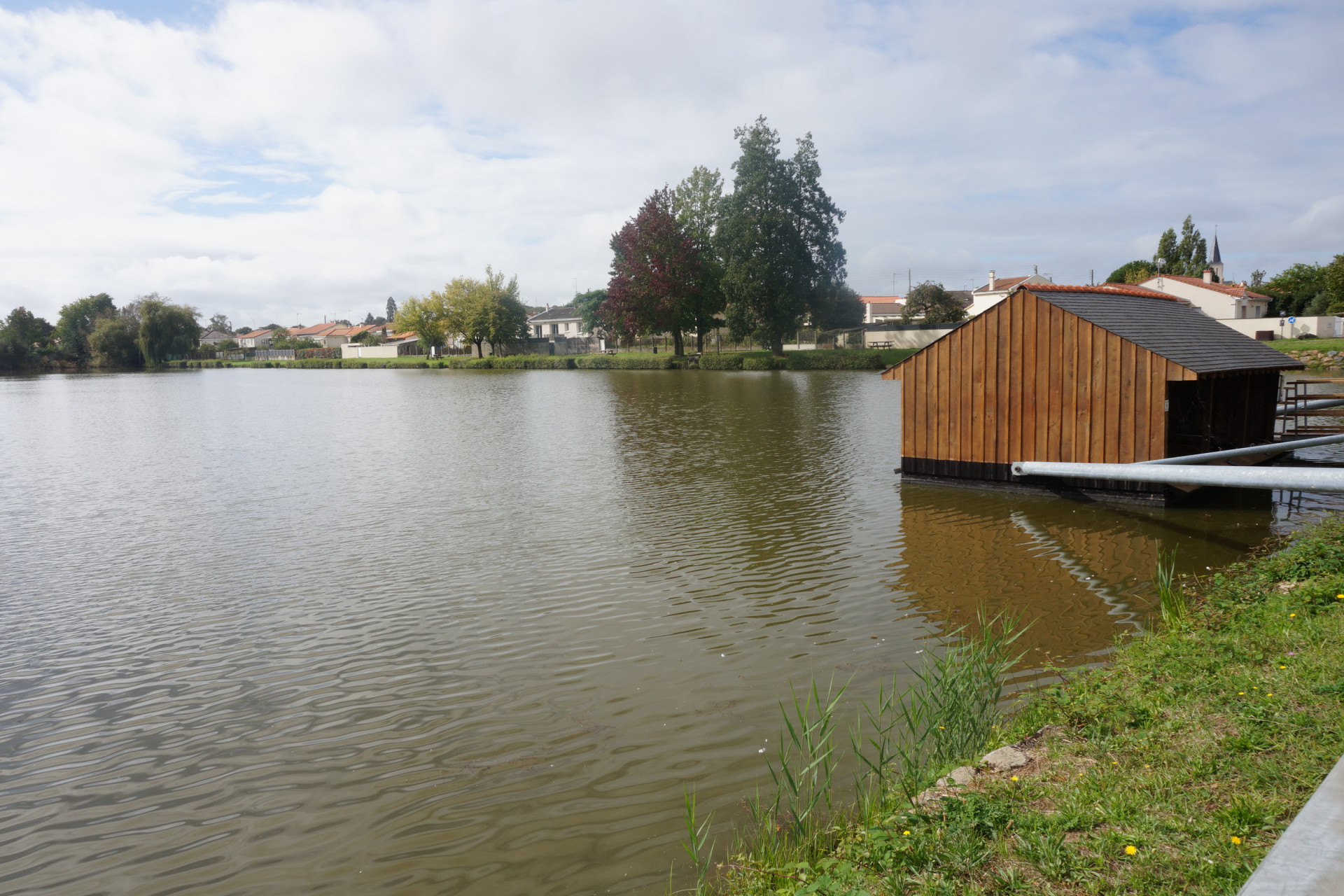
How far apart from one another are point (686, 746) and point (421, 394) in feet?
144

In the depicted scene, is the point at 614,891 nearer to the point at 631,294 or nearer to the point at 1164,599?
the point at 1164,599

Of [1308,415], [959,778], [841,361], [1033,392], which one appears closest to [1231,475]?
[959,778]

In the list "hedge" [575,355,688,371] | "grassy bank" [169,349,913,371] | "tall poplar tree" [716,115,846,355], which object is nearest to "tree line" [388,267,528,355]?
"grassy bank" [169,349,913,371]

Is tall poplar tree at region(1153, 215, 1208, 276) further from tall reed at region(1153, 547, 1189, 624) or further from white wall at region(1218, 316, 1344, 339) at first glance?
tall reed at region(1153, 547, 1189, 624)

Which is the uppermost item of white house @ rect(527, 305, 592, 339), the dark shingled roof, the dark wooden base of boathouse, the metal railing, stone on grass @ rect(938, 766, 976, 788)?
white house @ rect(527, 305, 592, 339)

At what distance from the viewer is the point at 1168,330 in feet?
48.8

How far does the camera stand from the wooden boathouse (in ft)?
43.3

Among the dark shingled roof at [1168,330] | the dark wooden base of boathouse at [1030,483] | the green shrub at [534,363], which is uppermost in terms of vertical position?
the green shrub at [534,363]

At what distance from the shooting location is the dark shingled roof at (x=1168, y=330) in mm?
13430

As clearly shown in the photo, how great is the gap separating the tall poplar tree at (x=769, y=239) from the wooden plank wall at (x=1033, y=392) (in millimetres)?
45575

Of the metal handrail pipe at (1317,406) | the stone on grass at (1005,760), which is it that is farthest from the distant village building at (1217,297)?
the stone on grass at (1005,760)

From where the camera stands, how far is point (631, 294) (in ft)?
228

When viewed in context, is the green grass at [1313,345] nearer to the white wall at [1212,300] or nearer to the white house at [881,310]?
the white wall at [1212,300]

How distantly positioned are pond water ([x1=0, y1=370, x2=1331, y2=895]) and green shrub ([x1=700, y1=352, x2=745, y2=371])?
1720 inches
